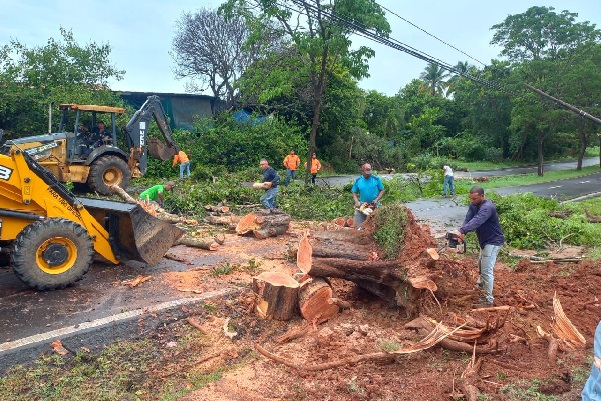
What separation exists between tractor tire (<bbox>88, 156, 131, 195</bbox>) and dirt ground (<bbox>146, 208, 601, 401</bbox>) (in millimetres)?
8501

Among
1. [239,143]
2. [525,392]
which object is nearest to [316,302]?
[525,392]

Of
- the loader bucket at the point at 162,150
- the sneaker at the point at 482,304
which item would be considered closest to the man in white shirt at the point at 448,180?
the loader bucket at the point at 162,150

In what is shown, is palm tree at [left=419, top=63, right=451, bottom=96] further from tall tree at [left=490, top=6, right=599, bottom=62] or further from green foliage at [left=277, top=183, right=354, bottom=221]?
green foliage at [left=277, top=183, right=354, bottom=221]

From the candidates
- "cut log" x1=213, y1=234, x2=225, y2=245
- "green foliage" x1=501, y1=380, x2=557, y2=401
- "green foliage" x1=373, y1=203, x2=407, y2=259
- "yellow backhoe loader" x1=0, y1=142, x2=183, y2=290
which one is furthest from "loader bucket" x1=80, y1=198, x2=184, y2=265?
"green foliage" x1=501, y1=380, x2=557, y2=401

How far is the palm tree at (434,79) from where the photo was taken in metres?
59.5

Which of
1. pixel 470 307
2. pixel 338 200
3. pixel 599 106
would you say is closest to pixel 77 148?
pixel 338 200

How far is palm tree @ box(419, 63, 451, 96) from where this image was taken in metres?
59.5

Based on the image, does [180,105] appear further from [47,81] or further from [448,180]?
[448,180]

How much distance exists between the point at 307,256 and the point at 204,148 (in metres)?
19.1

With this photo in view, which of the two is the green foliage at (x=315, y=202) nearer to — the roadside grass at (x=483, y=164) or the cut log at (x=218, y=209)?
the cut log at (x=218, y=209)

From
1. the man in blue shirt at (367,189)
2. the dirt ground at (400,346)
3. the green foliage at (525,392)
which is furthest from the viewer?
the man in blue shirt at (367,189)

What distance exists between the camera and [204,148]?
24.6 meters

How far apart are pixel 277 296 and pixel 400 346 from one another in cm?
163

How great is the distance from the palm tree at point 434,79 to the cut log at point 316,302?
56.1 meters
